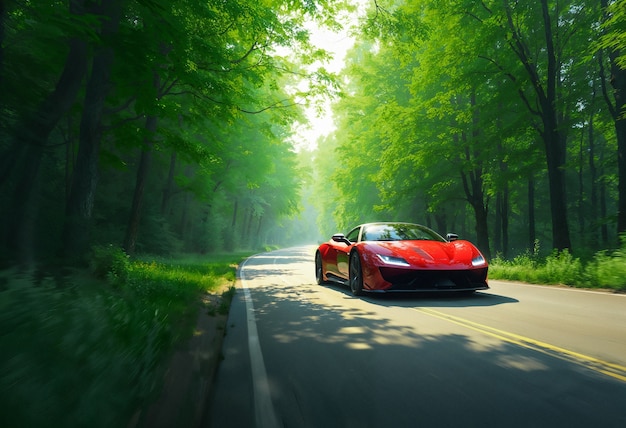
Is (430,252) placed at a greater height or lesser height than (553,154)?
lesser

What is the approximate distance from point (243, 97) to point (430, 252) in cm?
693

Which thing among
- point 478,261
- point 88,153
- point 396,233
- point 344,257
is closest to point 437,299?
point 478,261

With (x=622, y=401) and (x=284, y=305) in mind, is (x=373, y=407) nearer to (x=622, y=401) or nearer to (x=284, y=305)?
(x=622, y=401)

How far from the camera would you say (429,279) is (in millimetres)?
6590

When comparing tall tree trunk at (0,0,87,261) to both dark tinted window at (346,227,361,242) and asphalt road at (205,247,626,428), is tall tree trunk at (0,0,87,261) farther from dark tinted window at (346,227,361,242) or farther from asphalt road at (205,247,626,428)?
dark tinted window at (346,227,361,242)

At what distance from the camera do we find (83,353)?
7.71 ft

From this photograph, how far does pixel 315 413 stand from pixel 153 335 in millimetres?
1722

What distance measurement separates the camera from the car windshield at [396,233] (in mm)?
8098

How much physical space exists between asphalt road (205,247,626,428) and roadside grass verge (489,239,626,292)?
259cm

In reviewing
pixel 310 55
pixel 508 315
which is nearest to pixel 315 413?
pixel 508 315

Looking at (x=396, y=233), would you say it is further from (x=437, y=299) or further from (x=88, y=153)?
(x=88, y=153)

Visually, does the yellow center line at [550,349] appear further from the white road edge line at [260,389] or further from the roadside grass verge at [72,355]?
the roadside grass verge at [72,355]

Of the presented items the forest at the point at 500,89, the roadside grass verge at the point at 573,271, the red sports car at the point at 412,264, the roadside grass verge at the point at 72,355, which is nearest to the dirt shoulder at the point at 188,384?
the roadside grass verge at the point at 72,355

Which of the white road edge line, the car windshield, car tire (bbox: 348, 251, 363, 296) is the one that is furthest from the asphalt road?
the car windshield
